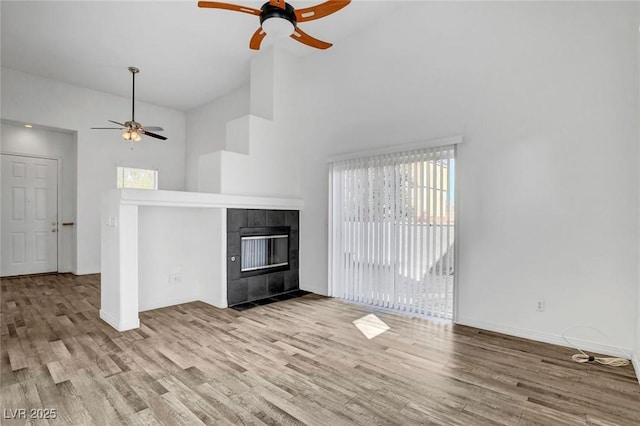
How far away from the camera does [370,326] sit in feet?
12.4

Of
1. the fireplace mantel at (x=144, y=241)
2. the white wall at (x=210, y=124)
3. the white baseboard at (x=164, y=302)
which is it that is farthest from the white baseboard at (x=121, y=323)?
the white wall at (x=210, y=124)

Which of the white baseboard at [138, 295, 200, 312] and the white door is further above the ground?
the white door

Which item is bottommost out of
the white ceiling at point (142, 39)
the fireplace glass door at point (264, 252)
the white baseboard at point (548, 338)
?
the white baseboard at point (548, 338)

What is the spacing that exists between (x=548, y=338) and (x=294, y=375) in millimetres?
2574

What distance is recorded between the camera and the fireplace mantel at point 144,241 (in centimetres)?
361

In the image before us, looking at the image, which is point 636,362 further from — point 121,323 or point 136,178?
point 136,178

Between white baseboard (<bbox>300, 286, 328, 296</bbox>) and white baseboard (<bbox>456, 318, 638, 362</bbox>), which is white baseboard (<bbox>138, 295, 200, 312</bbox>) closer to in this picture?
white baseboard (<bbox>300, 286, 328, 296</bbox>)

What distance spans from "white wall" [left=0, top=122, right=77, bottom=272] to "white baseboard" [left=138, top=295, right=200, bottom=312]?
3787 mm

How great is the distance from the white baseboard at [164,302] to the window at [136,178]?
408 cm

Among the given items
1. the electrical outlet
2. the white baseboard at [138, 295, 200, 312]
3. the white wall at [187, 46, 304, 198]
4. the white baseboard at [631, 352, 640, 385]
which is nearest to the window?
the white wall at [187, 46, 304, 198]

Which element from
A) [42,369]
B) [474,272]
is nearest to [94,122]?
[42,369]

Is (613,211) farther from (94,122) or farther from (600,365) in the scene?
(94,122)

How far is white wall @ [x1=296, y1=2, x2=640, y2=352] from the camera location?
2.94 meters

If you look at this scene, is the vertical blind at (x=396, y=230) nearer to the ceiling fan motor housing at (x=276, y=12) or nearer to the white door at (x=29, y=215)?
the ceiling fan motor housing at (x=276, y=12)
